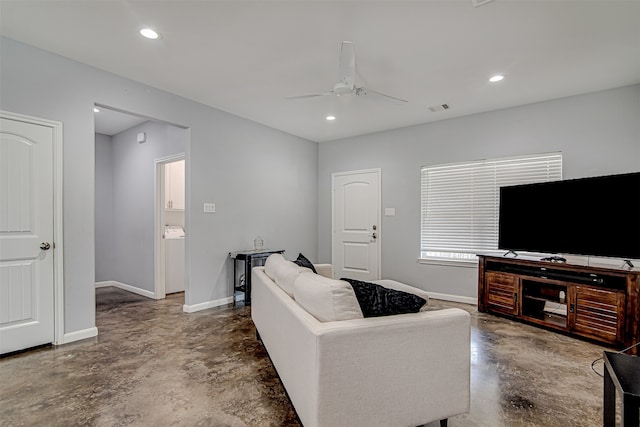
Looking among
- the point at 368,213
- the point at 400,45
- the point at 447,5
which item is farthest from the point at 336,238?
the point at 447,5

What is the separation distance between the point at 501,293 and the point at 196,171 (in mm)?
4147

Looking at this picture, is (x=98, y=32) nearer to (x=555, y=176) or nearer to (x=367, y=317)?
(x=367, y=317)

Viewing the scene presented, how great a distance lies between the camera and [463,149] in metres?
4.64

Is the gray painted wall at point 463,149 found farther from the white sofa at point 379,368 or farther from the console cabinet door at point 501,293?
the white sofa at point 379,368

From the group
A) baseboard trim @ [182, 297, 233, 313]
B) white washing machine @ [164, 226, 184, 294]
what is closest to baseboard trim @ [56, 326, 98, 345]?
baseboard trim @ [182, 297, 233, 313]

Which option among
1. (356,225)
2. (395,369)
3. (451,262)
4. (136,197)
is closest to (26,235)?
(136,197)

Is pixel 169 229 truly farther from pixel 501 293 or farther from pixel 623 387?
pixel 623 387

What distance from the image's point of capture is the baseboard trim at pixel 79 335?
119 inches

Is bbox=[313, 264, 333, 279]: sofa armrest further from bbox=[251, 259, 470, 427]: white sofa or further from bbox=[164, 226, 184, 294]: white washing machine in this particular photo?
bbox=[164, 226, 184, 294]: white washing machine

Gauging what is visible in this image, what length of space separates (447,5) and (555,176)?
2.85 m

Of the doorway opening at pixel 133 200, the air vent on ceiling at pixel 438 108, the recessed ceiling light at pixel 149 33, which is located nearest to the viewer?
the recessed ceiling light at pixel 149 33

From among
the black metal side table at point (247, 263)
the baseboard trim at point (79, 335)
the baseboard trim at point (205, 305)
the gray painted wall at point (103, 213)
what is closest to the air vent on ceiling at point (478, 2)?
the black metal side table at point (247, 263)

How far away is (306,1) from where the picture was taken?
2215 mm

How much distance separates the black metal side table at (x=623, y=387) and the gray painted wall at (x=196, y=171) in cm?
397
